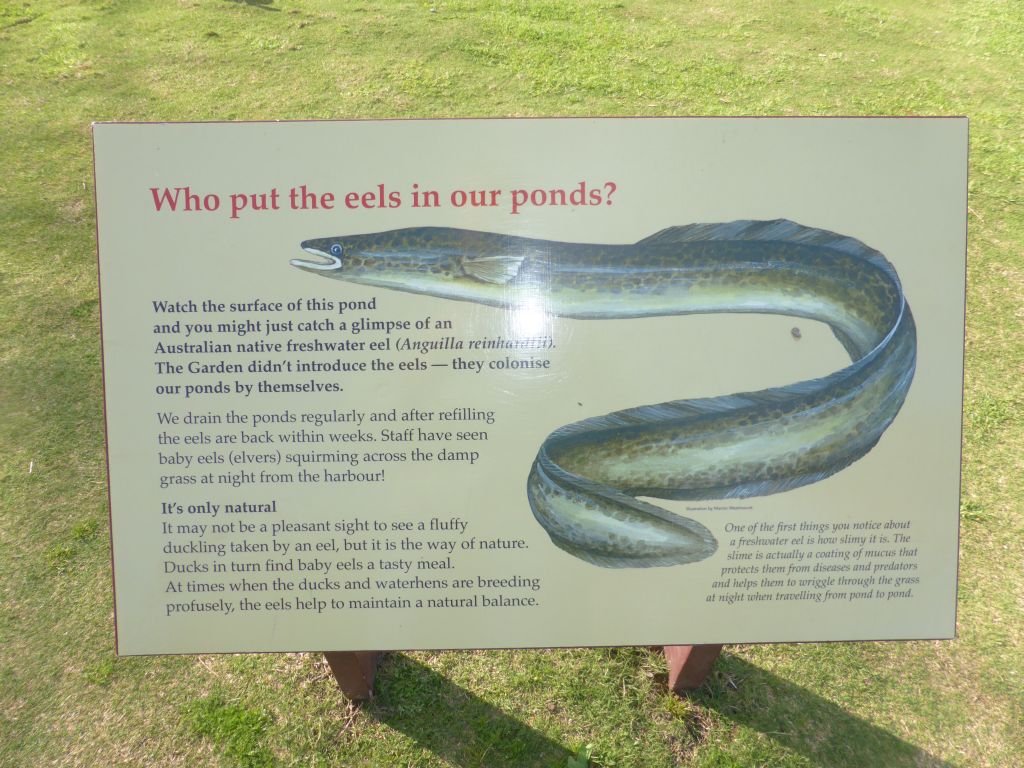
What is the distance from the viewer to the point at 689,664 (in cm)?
212

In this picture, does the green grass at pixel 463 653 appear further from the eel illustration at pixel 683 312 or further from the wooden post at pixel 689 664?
the eel illustration at pixel 683 312

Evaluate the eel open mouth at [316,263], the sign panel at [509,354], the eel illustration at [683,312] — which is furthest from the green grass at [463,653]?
the eel open mouth at [316,263]

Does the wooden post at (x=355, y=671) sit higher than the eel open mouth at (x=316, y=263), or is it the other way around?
the eel open mouth at (x=316, y=263)

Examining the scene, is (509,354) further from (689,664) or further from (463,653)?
(463,653)

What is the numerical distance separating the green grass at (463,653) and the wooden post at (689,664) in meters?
0.07

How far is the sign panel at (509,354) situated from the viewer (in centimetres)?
163

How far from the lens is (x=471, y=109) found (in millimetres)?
4160

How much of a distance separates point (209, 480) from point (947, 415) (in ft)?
6.14

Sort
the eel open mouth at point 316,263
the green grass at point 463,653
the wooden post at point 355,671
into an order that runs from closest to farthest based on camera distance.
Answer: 1. the eel open mouth at point 316,263
2. the wooden post at point 355,671
3. the green grass at point 463,653

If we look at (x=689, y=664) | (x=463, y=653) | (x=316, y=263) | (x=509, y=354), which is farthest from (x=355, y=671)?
(x=316, y=263)

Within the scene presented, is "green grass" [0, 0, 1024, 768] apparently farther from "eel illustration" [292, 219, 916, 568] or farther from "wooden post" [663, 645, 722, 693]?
"eel illustration" [292, 219, 916, 568]

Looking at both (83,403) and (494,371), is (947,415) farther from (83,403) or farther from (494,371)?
(83,403)

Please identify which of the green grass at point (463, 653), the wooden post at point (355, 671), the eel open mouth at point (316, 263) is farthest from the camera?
the green grass at point (463, 653)

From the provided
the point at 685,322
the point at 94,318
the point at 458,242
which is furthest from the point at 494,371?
the point at 94,318
